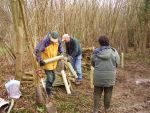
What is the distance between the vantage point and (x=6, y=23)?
463 inches

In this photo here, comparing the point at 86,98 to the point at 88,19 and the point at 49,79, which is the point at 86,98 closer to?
the point at 49,79

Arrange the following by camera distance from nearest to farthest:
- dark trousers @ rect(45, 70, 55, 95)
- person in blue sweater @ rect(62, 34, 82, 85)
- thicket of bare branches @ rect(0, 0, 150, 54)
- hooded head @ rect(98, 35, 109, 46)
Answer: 1. hooded head @ rect(98, 35, 109, 46)
2. dark trousers @ rect(45, 70, 55, 95)
3. person in blue sweater @ rect(62, 34, 82, 85)
4. thicket of bare branches @ rect(0, 0, 150, 54)

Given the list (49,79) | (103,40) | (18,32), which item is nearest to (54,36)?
(18,32)

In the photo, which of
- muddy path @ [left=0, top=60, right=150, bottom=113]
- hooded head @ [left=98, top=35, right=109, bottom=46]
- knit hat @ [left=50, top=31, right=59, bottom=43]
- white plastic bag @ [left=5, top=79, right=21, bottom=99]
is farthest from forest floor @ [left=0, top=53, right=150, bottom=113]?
hooded head @ [left=98, top=35, right=109, bottom=46]

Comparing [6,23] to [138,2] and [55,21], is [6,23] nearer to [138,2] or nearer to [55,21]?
[55,21]

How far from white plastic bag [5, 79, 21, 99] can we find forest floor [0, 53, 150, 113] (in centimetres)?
14

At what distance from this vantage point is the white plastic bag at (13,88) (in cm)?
679

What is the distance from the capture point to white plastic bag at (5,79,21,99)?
679cm

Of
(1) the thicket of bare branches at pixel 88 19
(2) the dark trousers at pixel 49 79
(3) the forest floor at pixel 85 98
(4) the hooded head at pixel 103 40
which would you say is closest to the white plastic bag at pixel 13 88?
(3) the forest floor at pixel 85 98

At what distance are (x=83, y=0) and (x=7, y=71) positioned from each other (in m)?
5.72

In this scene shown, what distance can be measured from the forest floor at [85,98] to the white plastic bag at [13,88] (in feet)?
0.44

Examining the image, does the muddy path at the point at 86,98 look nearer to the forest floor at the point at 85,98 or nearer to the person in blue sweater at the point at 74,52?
A: the forest floor at the point at 85,98

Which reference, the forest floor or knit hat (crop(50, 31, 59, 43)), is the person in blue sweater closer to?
the forest floor

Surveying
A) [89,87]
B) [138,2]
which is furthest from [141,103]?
[138,2]
